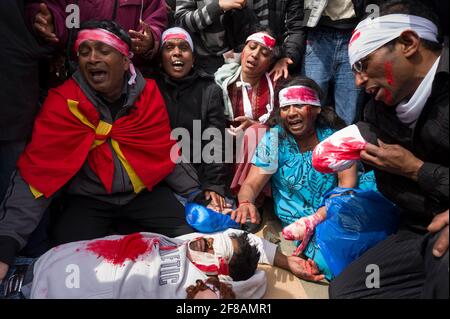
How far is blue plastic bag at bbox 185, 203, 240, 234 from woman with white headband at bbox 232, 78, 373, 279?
0.09 meters

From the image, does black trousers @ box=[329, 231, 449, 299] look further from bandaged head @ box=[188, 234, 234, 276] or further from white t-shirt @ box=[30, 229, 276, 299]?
bandaged head @ box=[188, 234, 234, 276]

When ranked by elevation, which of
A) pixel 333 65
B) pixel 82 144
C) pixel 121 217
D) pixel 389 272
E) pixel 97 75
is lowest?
pixel 121 217

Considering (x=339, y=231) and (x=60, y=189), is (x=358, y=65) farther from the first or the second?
(x=60, y=189)

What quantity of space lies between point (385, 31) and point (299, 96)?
1.15 metres

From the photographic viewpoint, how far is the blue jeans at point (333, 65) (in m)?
3.95

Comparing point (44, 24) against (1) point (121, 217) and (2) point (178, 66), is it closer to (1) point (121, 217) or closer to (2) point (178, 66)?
(2) point (178, 66)

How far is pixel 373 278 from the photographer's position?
281 centimetres

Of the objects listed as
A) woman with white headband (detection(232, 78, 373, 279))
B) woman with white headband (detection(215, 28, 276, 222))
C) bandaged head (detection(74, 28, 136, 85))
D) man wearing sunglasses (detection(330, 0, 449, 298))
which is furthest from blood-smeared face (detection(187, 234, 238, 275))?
bandaged head (detection(74, 28, 136, 85))

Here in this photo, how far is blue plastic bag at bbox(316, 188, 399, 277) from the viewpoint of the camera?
3.08 metres

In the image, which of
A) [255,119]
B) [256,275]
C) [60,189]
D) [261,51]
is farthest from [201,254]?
[261,51]

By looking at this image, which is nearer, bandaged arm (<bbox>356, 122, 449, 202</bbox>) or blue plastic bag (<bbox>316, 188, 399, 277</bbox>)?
bandaged arm (<bbox>356, 122, 449, 202</bbox>)

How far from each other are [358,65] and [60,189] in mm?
2226

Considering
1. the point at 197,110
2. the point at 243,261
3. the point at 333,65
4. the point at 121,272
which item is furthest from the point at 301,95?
the point at 121,272

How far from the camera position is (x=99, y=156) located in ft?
10.8
